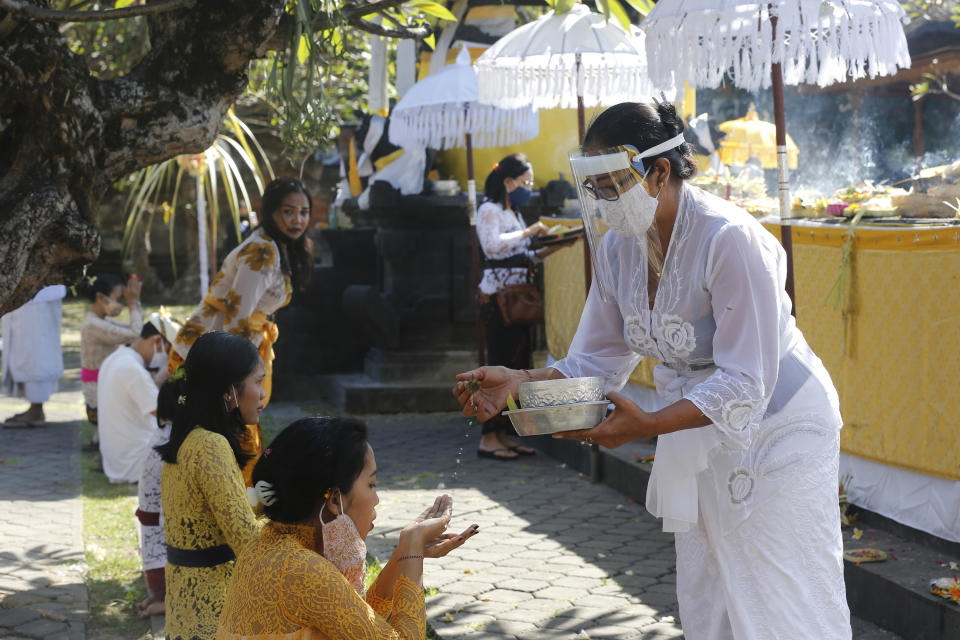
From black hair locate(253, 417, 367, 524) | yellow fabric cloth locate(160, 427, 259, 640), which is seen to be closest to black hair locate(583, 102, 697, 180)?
black hair locate(253, 417, 367, 524)

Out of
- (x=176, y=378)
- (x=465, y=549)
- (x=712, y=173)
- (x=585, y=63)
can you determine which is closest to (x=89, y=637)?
(x=176, y=378)

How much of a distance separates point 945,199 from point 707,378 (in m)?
3.73

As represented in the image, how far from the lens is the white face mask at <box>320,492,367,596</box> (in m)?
2.58

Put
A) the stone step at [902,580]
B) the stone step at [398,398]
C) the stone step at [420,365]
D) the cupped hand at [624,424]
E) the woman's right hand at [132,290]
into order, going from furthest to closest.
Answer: the stone step at [420,365], the stone step at [398,398], the woman's right hand at [132,290], the stone step at [902,580], the cupped hand at [624,424]

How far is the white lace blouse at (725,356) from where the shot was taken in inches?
103

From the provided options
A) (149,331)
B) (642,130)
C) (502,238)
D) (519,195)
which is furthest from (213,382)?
(519,195)

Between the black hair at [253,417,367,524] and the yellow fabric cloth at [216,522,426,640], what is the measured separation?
6 cm

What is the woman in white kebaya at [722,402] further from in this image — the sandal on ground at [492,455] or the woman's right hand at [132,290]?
the woman's right hand at [132,290]

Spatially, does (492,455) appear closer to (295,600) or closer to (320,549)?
(320,549)

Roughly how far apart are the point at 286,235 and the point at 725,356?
3.25 meters

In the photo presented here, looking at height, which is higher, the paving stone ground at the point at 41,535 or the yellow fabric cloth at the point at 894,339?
the yellow fabric cloth at the point at 894,339

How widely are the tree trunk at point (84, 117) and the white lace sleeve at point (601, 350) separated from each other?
83.1 inches

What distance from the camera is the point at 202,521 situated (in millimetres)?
3646

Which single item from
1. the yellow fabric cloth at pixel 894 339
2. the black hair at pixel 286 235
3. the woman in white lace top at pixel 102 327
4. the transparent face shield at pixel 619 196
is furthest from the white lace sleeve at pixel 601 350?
the woman in white lace top at pixel 102 327
